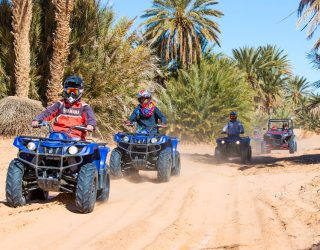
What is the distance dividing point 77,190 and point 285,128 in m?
18.1

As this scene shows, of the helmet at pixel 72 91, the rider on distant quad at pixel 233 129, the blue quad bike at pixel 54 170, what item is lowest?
the blue quad bike at pixel 54 170

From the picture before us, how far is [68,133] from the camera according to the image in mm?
6797

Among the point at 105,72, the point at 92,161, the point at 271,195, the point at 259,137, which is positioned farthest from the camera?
the point at 259,137

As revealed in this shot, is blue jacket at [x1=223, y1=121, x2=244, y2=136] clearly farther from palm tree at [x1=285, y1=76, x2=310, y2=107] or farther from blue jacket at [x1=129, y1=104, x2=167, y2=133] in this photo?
palm tree at [x1=285, y1=76, x2=310, y2=107]

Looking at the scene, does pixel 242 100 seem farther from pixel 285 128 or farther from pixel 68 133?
pixel 68 133

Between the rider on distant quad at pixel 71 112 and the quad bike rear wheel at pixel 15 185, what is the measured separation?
3.43 feet

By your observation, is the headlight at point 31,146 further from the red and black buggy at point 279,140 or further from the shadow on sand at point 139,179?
the red and black buggy at point 279,140

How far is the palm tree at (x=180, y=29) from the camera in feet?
100

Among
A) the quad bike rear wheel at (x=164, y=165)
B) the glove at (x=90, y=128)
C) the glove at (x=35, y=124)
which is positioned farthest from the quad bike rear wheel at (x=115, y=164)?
the glove at (x=35, y=124)

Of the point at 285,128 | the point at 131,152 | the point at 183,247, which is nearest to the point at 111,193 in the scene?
the point at 131,152

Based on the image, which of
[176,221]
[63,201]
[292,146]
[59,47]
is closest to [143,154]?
[63,201]

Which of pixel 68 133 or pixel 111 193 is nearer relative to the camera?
pixel 68 133

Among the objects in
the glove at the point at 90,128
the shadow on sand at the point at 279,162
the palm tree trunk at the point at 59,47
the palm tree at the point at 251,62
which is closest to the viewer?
the glove at the point at 90,128

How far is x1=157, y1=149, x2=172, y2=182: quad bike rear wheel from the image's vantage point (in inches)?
373
